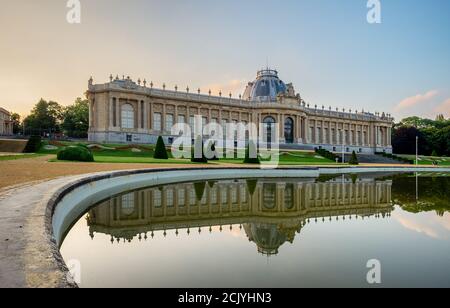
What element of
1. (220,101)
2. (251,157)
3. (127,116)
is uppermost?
(220,101)

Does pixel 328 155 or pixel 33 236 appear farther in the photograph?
pixel 328 155

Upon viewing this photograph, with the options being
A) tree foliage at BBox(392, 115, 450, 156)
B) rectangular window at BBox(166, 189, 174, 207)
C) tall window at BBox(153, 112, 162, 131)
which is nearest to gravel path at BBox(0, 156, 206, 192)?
rectangular window at BBox(166, 189, 174, 207)

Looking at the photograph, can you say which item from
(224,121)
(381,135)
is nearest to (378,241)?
(224,121)

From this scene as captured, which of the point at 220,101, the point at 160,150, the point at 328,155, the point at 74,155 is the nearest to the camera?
the point at 74,155

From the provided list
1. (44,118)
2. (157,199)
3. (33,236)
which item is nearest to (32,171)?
(157,199)

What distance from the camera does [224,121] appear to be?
62031 millimetres

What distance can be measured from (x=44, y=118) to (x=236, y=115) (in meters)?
35.5

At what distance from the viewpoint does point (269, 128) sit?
209 feet

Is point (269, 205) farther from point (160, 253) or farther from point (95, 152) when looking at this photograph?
point (95, 152)

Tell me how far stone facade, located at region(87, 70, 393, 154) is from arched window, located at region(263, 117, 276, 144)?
0.18 metres

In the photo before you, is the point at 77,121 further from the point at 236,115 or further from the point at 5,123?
the point at 236,115

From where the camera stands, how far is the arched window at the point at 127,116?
50.0 m

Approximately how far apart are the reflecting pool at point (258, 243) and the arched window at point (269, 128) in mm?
52393
